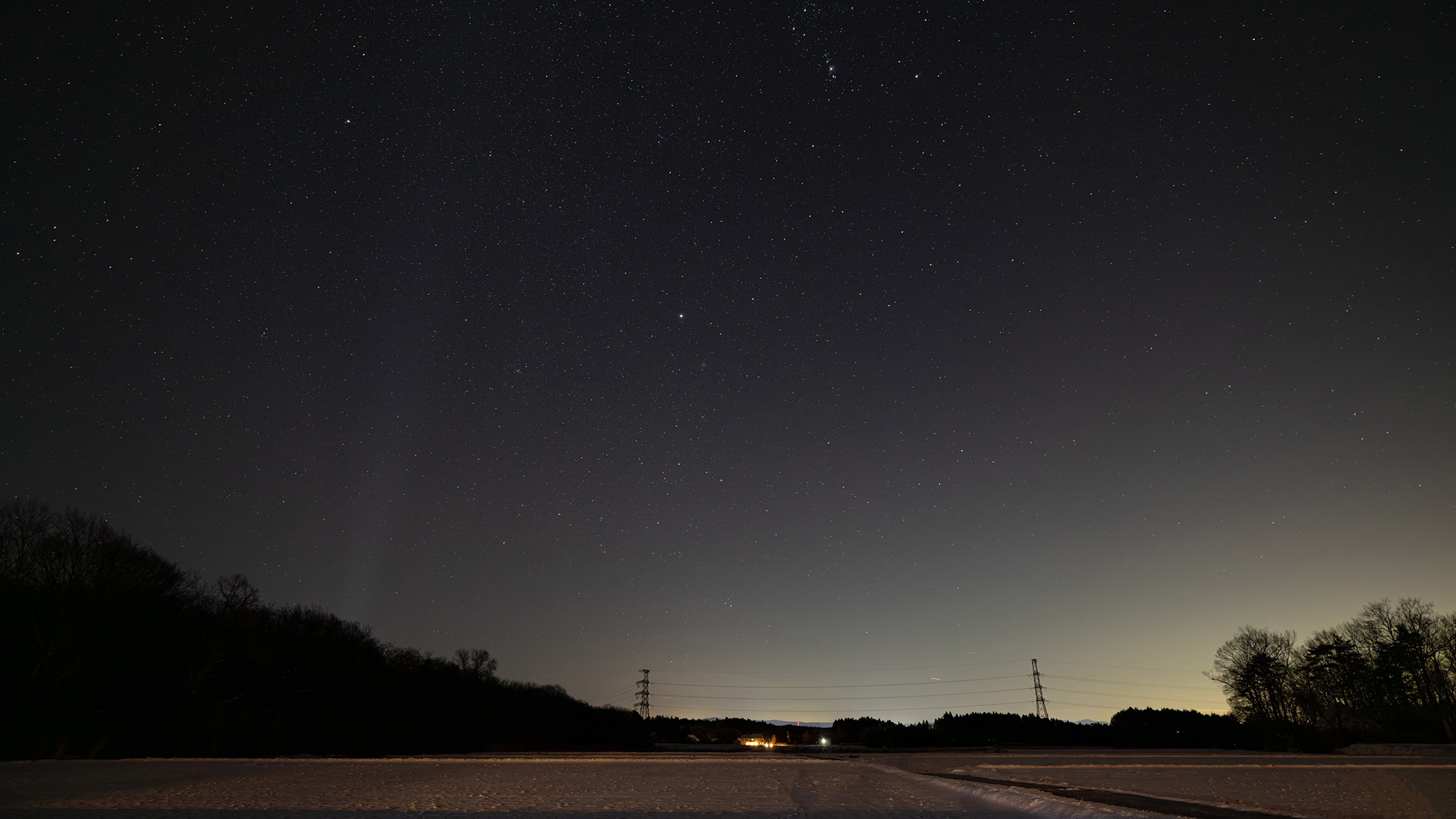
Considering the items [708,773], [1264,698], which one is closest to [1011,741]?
[1264,698]

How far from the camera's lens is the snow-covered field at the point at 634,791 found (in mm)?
14516

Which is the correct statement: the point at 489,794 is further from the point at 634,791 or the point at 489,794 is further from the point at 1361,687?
the point at 1361,687

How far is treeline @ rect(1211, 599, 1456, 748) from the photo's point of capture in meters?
61.2

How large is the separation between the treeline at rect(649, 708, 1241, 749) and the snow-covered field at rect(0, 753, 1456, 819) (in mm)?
60810

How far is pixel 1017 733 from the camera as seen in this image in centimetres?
11119

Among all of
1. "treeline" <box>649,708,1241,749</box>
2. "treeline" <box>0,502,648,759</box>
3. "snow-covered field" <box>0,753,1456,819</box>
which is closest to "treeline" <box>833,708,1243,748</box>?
"treeline" <box>649,708,1241,749</box>

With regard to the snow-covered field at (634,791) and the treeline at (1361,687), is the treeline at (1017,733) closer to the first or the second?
the treeline at (1361,687)

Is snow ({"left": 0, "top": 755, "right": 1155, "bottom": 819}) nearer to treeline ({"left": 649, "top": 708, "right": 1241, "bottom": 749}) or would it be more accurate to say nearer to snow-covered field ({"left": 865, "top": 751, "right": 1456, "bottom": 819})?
snow-covered field ({"left": 865, "top": 751, "right": 1456, "bottom": 819})

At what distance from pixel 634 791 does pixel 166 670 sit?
3840cm

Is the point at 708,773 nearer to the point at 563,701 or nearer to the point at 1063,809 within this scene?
the point at 1063,809

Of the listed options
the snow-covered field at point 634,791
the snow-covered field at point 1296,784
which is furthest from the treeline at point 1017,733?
the snow-covered field at point 634,791

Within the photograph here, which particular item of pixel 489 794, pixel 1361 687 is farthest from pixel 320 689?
pixel 1361 687

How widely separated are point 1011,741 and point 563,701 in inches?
2724

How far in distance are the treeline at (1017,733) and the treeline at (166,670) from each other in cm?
5345
